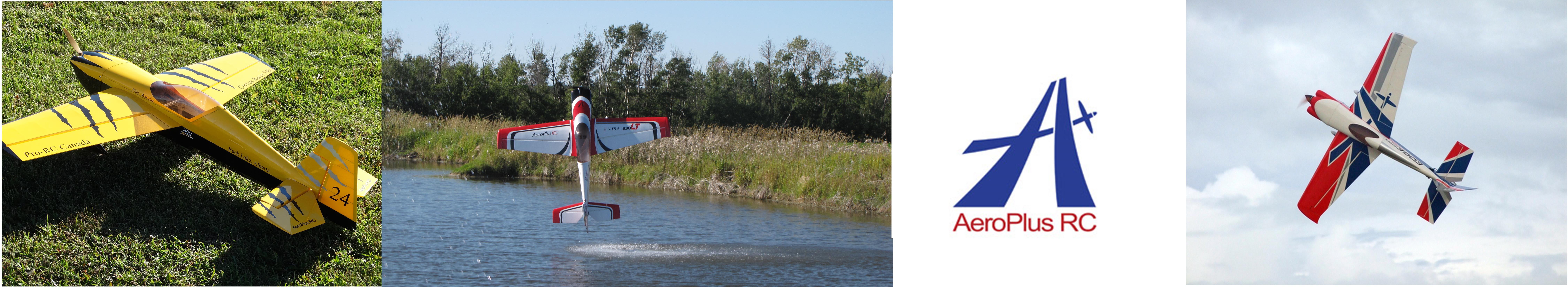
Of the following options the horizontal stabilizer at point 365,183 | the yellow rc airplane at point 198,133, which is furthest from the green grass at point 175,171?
the yellow rc airplane at point 198,133

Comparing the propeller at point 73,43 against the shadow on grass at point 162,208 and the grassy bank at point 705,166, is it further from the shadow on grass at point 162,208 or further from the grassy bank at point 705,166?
the grassy bank at point 705,166

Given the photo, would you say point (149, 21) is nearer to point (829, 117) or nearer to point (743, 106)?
point (743, 106)

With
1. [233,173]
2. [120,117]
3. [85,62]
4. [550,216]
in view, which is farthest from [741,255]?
[85,62]

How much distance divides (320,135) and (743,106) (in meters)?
5.02

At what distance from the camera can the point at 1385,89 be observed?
6.01 meters

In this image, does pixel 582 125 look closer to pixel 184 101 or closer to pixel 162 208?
pixel 184 101

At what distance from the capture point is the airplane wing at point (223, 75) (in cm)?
646

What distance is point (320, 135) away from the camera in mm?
7113

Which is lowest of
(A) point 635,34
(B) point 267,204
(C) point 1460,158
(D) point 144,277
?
(D) point 144,277

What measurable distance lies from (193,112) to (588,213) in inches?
129

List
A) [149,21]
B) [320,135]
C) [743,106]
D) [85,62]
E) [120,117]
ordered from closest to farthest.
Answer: [120,117] → [85,62] → [320,135] → [149,21] → [743,106]

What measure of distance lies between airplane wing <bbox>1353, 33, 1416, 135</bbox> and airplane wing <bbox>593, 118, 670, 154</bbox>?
525 cm

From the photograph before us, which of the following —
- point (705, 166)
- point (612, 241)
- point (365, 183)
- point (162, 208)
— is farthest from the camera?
point (705, 166)

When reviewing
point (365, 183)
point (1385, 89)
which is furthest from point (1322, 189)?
point (365, 183)
